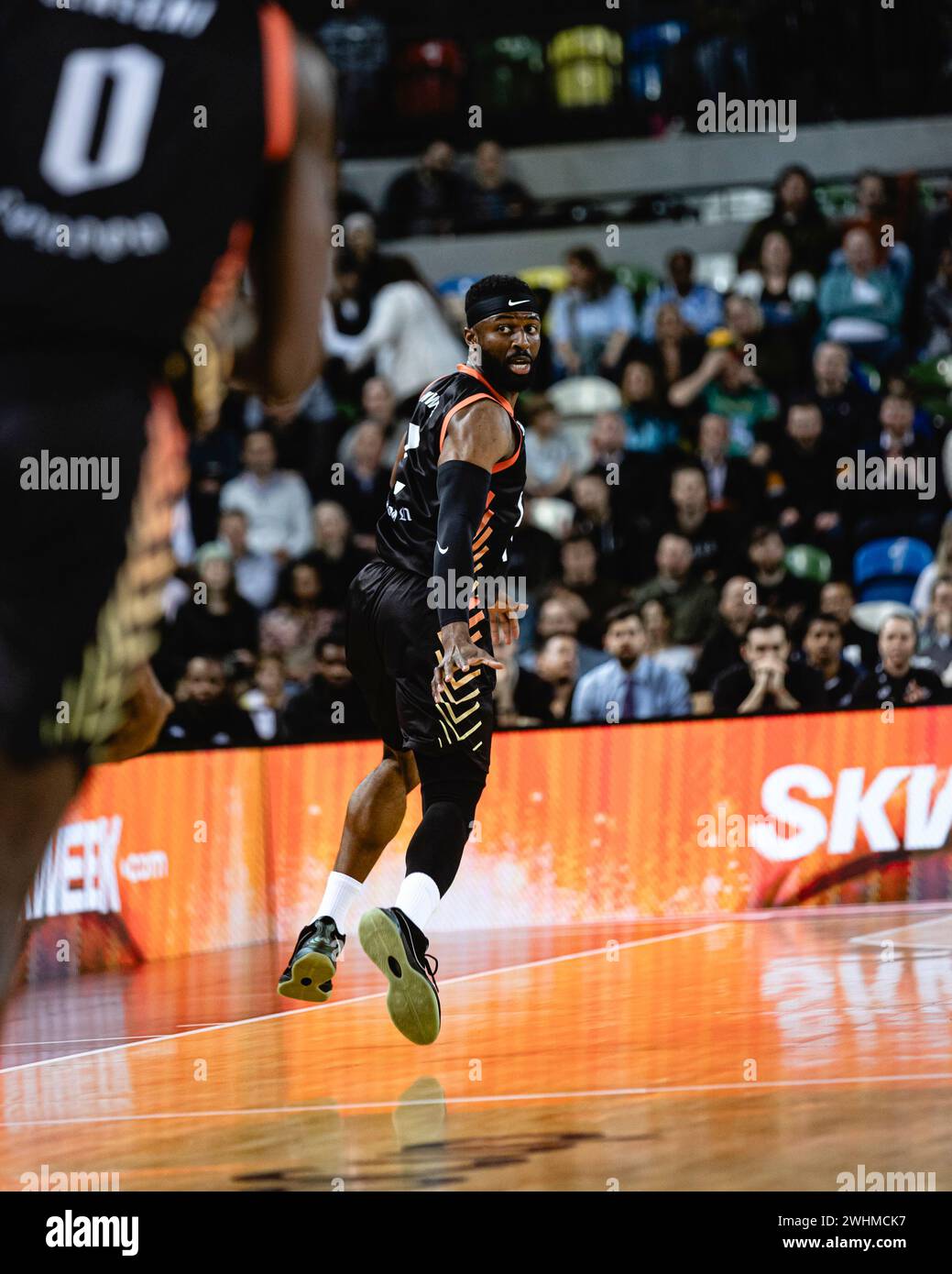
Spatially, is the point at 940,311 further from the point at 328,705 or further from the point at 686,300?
the point at 328,705

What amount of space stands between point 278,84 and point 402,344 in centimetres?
942

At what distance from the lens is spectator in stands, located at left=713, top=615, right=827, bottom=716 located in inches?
353

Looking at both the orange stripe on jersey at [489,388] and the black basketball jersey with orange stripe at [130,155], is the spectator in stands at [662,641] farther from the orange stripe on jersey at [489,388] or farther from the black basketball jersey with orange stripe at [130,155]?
the black basketball jersey with orange stripe at [130,155]

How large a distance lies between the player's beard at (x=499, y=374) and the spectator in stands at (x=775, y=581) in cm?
446

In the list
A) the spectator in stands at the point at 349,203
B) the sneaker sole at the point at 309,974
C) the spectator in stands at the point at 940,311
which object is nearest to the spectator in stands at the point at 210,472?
the spectator in stands at the point at 349,203

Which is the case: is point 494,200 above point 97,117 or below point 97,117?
above

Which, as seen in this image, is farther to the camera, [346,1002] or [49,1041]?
[346,1002]

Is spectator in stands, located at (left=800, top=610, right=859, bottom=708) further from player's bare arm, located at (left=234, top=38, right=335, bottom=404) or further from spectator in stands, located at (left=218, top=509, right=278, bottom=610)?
player's bare arm, located at (left=234, top=38, right=335, bottom=404)

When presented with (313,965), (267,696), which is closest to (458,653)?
(313,965)

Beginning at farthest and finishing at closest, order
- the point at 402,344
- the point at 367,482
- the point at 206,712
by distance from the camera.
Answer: the point at 402,344 < the point at 367,482 < the point at 206,712

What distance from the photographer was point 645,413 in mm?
10992

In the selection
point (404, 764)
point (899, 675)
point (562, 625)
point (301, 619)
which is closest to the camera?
point (404, 764)

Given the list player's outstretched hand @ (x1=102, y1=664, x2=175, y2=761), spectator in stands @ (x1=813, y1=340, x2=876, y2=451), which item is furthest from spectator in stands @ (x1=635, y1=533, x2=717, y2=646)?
player's outstretched hand @ (x1=102, y1=664, x2=175, y2=761)
